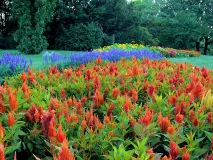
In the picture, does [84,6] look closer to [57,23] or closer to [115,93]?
[57,23]

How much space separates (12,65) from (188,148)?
15.9 ft

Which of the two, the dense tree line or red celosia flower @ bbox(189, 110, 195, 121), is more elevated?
the dense tree line

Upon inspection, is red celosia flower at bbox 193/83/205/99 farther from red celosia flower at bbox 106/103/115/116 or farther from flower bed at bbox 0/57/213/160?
red celosia flower at bbox 106/103/115/116

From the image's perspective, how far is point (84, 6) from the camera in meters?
27.6

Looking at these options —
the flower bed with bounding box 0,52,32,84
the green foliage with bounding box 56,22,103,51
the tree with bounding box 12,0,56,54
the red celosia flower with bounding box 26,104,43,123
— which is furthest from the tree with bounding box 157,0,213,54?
the red celosia flower with bounding box 26,104,43,123

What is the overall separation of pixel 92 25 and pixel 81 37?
1.47 metres

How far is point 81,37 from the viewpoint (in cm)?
2580

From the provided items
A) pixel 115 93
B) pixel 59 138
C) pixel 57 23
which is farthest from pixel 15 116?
pixel 57 23

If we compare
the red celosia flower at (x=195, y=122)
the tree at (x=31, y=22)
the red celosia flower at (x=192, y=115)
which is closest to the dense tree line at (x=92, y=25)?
the tree at (x=31, y=22)

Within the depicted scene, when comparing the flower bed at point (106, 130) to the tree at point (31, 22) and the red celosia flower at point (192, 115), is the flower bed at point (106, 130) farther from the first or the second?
the tree at point (31, 22)

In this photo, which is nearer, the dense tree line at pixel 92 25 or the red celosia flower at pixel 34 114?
the red celosia flower at pixel 34 114

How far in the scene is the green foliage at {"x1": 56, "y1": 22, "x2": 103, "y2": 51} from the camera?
25.7m

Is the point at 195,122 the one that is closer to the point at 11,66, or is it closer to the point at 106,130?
the point at 106,130

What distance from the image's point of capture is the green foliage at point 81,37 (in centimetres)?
2567
